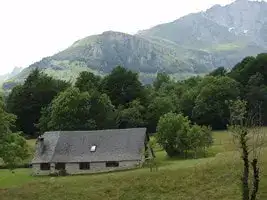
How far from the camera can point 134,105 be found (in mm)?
104938

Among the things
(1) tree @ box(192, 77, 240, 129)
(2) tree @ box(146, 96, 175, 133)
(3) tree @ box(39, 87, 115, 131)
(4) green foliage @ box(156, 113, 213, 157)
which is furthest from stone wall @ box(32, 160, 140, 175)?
(1) tree @ box(192, 77, 240, 129)

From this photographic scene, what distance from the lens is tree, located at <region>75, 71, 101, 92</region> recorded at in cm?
10974

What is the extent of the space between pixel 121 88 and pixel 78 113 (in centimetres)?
2423

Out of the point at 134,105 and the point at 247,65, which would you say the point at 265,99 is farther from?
the point at 134,105

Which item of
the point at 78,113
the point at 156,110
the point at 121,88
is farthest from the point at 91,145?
the point at 121,88

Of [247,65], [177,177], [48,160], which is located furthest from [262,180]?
[247,65]

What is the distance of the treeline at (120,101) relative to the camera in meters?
91.7

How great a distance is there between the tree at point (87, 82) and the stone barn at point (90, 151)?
36477 millimetres

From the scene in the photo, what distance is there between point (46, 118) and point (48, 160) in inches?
1096

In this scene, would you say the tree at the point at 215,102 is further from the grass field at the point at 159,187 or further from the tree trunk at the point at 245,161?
the tree trunk at the point at 245,161

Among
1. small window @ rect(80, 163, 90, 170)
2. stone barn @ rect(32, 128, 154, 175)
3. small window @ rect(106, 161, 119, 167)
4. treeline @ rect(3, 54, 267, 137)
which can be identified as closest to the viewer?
small window @ rect(106, 161, 119, 167)

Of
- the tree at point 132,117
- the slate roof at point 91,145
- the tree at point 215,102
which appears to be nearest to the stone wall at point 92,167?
the slate roof at point 91,145

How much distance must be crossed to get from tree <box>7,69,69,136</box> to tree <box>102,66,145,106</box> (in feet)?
43.7

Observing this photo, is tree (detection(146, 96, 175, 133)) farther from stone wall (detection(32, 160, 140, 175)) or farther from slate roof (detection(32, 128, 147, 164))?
stone wall (detection(32, 160, 140, 175))
